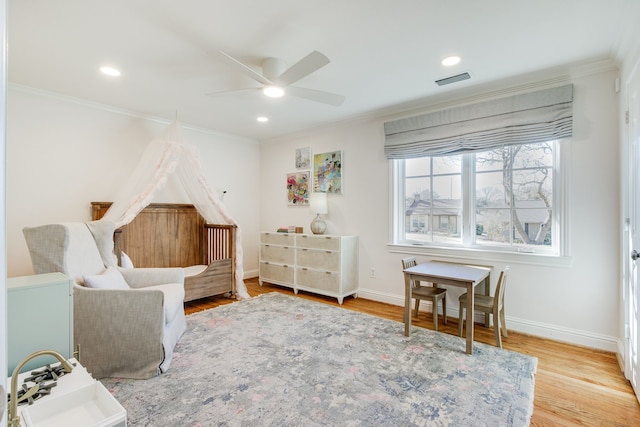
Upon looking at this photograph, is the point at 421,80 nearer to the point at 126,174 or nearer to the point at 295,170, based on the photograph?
the point at 295,170

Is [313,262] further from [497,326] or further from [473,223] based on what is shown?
[497,326]

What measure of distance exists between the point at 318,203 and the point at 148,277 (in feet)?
7.49

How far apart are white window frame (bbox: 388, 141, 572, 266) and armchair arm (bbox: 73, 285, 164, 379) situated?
270cm

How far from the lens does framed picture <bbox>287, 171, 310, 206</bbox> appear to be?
474 centimetres

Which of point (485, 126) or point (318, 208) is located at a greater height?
point (485, 126)

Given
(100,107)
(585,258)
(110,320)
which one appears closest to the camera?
(110,320)

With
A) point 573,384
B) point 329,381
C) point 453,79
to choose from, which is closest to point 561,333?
point 573,384

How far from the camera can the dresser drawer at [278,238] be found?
4383 mm

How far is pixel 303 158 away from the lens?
4754 millimetres

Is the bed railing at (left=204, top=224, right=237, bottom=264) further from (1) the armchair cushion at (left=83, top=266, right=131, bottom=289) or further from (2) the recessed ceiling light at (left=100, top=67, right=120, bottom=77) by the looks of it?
(2) the recessed ceiling light at (left=100, top=67, right=120, bottom=77)

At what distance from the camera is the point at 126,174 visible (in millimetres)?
3914

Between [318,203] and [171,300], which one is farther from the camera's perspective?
[318,203]

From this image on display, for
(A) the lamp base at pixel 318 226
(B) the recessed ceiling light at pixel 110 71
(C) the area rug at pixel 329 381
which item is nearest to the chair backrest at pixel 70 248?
(C) the area rug at pixel 329 381

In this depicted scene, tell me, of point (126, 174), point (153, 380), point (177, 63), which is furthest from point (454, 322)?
point (126, 174)
